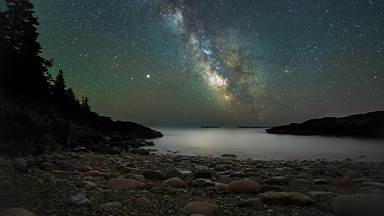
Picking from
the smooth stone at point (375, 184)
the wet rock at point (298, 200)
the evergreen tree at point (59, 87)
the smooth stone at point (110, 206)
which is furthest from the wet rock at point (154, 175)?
the evergreen tree at point (59, 87)

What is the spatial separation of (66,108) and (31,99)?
771 cm

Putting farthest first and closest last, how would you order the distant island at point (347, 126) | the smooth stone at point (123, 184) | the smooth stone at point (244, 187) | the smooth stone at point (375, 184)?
the distant island at point (347, 126), the smooth stone at point (375, 184), the smooth stone at point (123, 184), the smooth stone at point (244, 187)

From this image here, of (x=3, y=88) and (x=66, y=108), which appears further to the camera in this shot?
(x=66, y=108)

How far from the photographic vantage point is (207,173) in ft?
33.3

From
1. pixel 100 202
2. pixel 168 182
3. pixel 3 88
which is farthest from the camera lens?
pixel 3 88

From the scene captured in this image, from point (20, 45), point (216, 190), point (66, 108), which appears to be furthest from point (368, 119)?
point (216, 190)

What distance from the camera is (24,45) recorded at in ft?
111

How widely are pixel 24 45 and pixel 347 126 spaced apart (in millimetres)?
85897

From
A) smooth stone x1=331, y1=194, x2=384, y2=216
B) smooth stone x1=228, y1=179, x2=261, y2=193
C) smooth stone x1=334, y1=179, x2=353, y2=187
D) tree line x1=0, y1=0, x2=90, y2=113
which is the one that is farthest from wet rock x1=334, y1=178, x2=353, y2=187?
tree line x1=0, y1=0, x2=90, y2=113

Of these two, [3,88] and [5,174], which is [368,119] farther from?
[5,174]

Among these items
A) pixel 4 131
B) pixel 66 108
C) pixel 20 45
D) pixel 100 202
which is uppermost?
pixel 20 45

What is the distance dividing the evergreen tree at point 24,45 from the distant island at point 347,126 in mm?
78287

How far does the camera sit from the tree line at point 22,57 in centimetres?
3216

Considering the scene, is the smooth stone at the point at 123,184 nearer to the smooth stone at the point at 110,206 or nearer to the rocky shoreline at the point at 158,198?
the rocky shoreline at the point at 158,198
